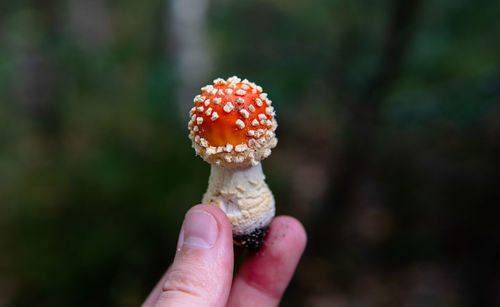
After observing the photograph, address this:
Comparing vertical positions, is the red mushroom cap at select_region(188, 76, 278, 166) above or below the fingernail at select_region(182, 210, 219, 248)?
above

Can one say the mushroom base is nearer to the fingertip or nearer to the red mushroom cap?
the fingertip

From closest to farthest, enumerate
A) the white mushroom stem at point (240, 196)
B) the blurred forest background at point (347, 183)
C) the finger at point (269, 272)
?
the white mushroom stem at point (240, 196) → the finger at point (269, 272) → the blurred forest background at point (347, 183)

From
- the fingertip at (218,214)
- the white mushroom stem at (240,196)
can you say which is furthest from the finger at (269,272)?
the fingertip at (218,214)

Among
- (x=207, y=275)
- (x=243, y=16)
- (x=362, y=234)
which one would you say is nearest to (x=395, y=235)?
(x=362, y=234)

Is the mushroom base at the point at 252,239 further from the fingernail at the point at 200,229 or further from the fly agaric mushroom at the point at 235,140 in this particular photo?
the fingernail at the point at 200,229

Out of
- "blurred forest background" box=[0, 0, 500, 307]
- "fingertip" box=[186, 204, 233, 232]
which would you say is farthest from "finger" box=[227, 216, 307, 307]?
"blurred forest background" box=[0, 0, 500, 307]

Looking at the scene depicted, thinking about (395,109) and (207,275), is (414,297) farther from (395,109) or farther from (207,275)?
(207,275)
